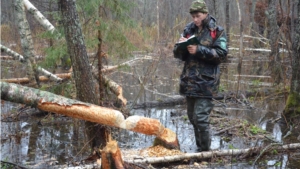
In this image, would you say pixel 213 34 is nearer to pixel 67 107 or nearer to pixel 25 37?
pixel 67 107

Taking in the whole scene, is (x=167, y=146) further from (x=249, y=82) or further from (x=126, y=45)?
(x=249, y=82)

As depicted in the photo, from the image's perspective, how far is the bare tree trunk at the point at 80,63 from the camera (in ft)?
13.8

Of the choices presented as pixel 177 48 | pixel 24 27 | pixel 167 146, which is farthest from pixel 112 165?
pixel 24 27

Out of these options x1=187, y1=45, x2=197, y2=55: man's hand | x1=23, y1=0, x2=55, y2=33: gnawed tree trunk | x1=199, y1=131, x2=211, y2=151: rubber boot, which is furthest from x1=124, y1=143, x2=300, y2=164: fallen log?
x1=23, y1=0, x2=55, y2=33: gnawed tree trunk

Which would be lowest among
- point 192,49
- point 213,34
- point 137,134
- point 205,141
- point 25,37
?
point 137,134

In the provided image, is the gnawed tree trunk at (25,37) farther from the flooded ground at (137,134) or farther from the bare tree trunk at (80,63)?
the bare tree trunk at (80,63)

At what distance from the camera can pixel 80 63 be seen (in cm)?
433

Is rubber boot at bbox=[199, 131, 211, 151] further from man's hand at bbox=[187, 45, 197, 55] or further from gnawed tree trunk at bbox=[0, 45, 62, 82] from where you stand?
gnawed tree trunk at bbox=[0, 45, 62, 82]

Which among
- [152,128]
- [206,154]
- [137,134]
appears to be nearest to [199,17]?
[152,128]

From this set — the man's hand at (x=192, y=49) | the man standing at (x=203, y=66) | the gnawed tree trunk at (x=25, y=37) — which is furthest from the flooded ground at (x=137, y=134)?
the man's hand at (x=192, y=49)

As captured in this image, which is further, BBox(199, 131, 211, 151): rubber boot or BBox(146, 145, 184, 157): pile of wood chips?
BBox(199, 131, 211, 151): rubber boot

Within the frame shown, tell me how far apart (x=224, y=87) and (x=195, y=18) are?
5174 millimetres

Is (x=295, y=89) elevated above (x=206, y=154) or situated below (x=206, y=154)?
above

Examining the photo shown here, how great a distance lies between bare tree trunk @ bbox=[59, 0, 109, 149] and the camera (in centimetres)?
420
